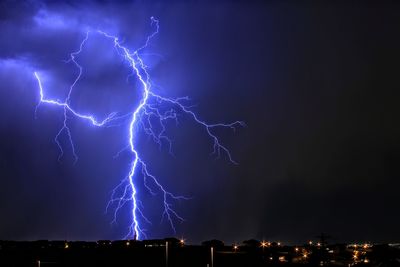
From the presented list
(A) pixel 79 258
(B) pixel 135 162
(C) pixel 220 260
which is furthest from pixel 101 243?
(B) pixel 135 162

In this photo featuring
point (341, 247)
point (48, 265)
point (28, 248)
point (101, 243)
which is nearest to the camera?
point (48, 265)

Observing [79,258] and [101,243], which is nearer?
[79,258]

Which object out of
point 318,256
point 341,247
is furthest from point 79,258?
point 341,247

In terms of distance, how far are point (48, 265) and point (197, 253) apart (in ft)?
33.9

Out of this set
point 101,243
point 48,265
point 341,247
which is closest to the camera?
point 48,265

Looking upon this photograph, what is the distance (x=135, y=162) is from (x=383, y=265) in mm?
15939

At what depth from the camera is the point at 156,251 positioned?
123 feet

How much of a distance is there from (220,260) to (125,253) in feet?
21.6

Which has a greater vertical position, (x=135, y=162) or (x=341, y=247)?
(x=135, y=162)

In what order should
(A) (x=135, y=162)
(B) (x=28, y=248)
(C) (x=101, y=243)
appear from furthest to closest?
(C) (x=101, y=243), (B) (x=28, y=248), (A) (x=135, y=162)

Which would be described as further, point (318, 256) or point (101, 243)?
point (101, 243)

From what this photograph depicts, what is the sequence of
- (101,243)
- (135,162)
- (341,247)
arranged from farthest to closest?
(341,247) → (101,243) → (135,162)

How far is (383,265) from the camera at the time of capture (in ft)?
105

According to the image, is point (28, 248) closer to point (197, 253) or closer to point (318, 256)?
point (197, 253)
